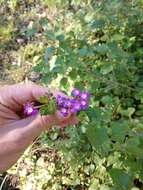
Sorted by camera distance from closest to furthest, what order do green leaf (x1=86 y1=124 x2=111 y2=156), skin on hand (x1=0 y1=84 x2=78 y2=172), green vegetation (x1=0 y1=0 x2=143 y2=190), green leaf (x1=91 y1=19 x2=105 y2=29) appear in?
green leaf (x1=86 y1=124 x2=111 y2=156)
skin on hand (x1=0 y1=84 x2=78 y2=172)
green vegetation (x1=0 y1=0 x2=143 y2=190)
green leaf (x1=91 y1=19 x2=105 y2=29)

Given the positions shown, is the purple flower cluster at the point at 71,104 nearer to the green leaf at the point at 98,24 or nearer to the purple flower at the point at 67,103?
the purple flower at the point at 67,103

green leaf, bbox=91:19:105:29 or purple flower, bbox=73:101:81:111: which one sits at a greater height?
green leaf, bbox=91:19:105:29

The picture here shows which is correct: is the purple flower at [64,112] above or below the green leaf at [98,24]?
below

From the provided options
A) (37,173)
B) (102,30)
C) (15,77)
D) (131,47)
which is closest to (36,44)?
(15,77)

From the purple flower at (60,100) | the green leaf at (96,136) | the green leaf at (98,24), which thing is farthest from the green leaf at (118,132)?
the green leaf at (98,24)

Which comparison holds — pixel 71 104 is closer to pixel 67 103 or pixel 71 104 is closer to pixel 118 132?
pixel 67 103

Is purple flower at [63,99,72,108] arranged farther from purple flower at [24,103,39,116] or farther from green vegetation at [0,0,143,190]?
green vegetation at [0,0,143,190]


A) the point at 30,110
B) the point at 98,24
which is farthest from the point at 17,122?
the point at 98,24

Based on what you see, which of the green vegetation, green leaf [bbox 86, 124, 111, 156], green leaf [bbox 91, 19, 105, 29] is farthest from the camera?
green leaf [bbox 91, 19, 105, 29]

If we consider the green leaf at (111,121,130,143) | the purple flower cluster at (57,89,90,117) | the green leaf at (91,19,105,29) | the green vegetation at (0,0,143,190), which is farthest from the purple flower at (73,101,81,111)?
the green leaf at (91,19,105,29)
